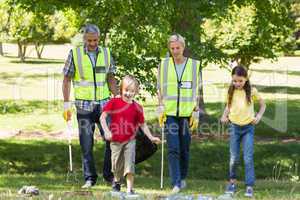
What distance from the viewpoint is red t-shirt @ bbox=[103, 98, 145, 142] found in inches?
313

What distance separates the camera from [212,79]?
40.7m

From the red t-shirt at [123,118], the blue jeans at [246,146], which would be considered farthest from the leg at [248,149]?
the red t-shirt at [123,118]

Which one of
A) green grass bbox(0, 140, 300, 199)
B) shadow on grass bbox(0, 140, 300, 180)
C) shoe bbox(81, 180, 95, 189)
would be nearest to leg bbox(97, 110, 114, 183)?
shoe bbox(81, 180, 95, 189)

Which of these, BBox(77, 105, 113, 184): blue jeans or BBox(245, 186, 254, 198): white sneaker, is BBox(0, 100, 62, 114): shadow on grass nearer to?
BBox(77, 105, 113, 184): blue jeans

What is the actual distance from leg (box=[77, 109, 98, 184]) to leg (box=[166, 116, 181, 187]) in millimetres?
1142

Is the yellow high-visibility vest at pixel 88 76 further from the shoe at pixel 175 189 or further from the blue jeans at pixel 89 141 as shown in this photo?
the shoe at pixel 175 189

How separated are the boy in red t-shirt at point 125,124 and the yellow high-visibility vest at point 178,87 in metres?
0.83

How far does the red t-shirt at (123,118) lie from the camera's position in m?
7.95

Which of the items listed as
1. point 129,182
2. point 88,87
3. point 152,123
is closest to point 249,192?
point 129,182

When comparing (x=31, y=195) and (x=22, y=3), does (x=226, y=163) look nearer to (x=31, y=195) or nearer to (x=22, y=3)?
(x=22, y=3)

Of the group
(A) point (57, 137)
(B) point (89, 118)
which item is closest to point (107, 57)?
(B) point (89, 118)

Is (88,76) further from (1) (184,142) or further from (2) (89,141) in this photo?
(1) (184,142)

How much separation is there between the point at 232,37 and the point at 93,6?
16696mm

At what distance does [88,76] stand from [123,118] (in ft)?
4.43
